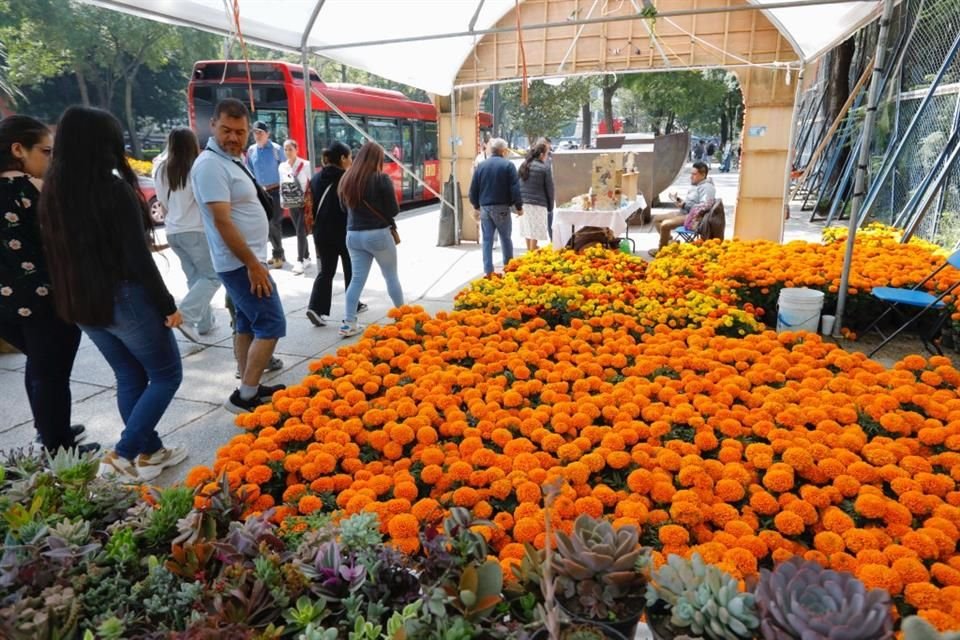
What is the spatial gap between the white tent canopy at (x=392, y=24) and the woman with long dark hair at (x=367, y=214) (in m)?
1.71

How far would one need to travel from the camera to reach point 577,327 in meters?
3.76

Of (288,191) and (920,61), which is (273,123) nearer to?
(288,191)

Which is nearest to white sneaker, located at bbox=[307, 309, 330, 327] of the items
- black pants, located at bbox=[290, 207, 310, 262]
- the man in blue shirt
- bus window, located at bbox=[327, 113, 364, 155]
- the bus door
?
the man in blue shirt

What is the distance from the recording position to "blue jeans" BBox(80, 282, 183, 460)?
280cm

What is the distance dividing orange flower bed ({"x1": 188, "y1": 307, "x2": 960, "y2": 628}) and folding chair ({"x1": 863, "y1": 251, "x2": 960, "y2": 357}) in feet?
4.84

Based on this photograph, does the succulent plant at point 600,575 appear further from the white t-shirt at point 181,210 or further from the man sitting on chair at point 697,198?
the man sitting on chair at point 697,198

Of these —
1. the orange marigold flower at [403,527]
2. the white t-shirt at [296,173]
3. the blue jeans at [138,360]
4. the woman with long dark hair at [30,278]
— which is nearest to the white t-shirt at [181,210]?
the woman with long dark hair at [30,278]

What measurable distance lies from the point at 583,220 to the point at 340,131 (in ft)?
23.6

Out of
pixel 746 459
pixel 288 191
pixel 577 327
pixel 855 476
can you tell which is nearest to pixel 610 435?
pixel 746 459

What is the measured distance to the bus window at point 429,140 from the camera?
54.5 ft

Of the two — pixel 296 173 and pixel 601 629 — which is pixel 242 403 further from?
pixel 296 173

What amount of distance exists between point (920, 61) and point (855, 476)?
1197cm

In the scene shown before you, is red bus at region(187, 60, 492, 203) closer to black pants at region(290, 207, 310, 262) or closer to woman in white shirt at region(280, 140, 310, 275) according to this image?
woman in white shirt at region(280, 140, 310, 275)

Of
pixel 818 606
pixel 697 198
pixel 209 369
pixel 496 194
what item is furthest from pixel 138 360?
pixel 697 198
